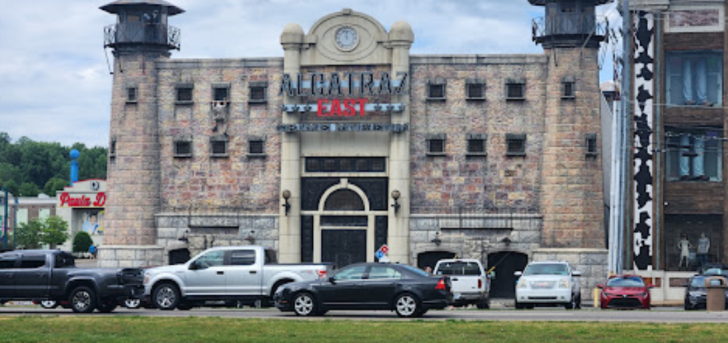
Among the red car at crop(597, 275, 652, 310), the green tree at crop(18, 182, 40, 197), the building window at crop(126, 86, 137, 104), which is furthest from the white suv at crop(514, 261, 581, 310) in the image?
the green tree at crop(18, 182, 40, 197)

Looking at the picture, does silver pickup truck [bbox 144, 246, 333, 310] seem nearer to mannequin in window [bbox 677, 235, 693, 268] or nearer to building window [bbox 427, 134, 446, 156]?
building window [bbox 427, 134, 446, 156]

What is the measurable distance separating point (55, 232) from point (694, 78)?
228 feet

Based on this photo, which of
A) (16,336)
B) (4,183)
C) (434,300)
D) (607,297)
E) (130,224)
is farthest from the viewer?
(4,183)

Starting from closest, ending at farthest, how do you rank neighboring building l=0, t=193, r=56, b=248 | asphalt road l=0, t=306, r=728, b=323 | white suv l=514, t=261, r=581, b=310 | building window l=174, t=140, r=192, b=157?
1. asphalt road l=0, t=306, r=728, b=323
2. white suv l=514, t=261, r=581, b=310
3. building window l=174, t=140, r=192, b=157
4. neighboring building l=0, t=193, r=56, b=248

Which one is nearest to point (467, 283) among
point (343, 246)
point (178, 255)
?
point (343, 246)

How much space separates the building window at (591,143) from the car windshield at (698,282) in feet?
38.0

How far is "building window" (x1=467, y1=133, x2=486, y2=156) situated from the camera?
181 feet

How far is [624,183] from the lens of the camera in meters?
49.9

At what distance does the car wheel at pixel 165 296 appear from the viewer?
36.8m

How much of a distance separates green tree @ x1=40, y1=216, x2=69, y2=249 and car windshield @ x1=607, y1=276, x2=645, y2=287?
248 ft

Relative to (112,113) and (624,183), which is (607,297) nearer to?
(624,183)

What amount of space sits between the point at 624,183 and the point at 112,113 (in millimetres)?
24271

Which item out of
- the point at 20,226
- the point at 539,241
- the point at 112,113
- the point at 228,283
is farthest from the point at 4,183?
the point at 228,283

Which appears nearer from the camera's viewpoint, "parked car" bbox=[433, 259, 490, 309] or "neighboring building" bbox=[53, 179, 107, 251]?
"parked car" bbox=[433, 259, 490, 309]
